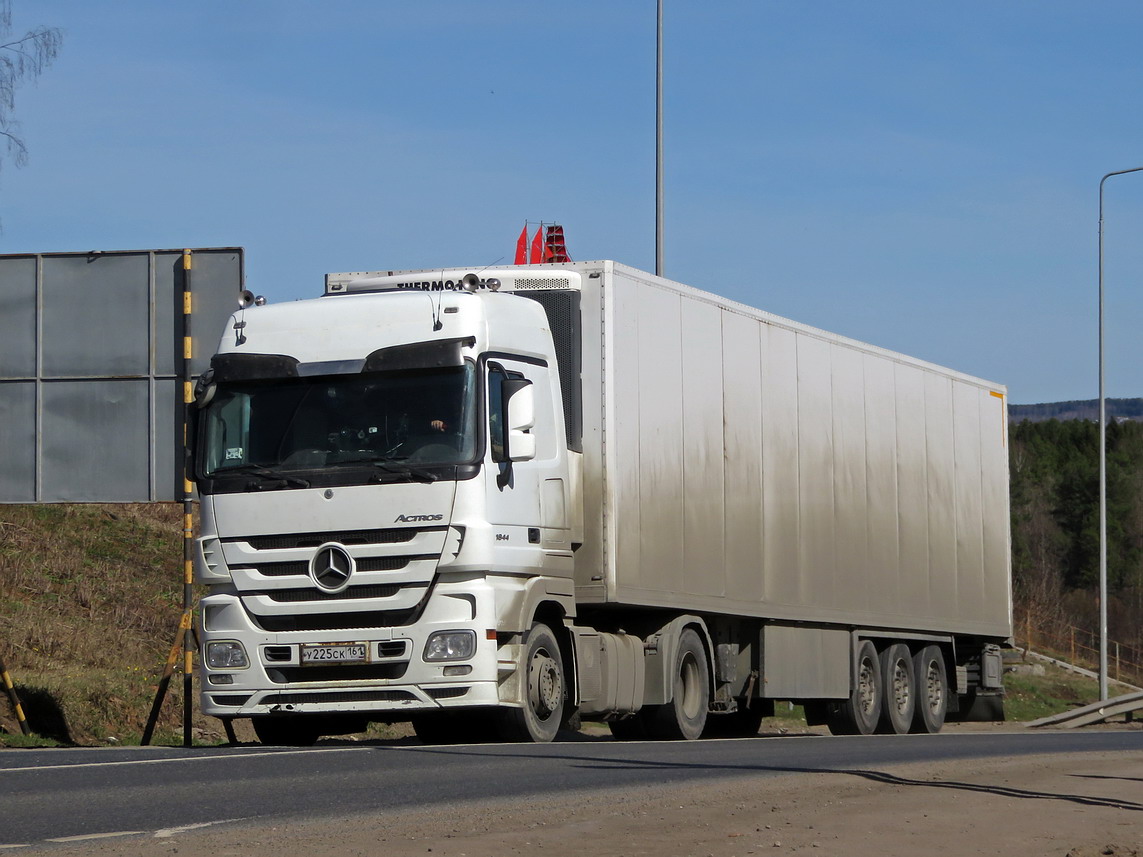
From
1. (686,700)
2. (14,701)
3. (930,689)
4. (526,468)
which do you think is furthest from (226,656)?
(930,689)

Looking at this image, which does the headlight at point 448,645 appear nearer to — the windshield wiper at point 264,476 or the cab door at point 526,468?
the cab door at point 526,468

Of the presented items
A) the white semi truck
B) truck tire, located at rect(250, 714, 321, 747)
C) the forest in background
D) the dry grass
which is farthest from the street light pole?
the forest in background

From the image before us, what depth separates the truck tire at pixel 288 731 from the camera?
48.2ft

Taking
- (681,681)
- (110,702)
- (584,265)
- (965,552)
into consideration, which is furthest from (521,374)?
(965,552)

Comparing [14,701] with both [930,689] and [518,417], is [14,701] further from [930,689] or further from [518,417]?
[930,689]

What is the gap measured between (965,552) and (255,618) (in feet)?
40.5

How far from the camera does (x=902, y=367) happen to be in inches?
850

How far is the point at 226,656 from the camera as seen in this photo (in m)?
13.3

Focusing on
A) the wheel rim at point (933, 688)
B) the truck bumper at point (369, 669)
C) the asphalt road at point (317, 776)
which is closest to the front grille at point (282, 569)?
the truck bumper at point (369, 669)

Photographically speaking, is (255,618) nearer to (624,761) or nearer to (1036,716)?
(624,761)

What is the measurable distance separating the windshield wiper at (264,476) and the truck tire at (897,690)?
983 cm

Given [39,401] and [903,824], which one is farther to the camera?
[39,401]

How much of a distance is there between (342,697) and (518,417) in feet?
7.88

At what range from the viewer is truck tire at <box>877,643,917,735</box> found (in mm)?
20891
